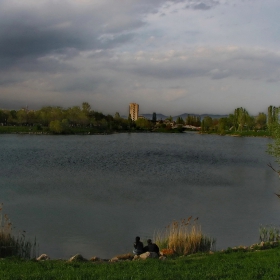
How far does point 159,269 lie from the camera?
7.19m

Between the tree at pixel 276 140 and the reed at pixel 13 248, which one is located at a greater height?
the tree at pixel 276 140

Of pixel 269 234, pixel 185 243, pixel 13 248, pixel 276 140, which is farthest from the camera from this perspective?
pixel 276 140

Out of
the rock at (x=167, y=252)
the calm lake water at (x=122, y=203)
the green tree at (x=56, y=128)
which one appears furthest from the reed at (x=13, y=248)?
the green tree at (x=56, y=128)

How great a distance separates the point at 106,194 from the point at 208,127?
128 metres

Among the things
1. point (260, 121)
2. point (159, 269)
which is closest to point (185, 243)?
point (159, 269)

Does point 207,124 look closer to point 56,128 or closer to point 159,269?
point 56,128

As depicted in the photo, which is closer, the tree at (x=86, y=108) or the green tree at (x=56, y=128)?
the green tree at (x=56, y=128)

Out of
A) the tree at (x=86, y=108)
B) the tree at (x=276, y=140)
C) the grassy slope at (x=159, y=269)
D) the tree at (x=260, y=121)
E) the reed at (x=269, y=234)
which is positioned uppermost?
the tree at (x=86, y=108)

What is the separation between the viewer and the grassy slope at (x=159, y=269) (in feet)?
21.4

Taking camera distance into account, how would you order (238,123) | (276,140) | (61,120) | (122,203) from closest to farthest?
(276,140) → (122,203) → (61,120) → (238,123)

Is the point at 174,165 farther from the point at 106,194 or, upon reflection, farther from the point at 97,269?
the point at 97,269

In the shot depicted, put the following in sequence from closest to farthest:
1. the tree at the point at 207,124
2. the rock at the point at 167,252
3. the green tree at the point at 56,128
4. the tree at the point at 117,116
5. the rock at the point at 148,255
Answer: the rock at the point at 148,255
the rock at the point at 167,252
the green tree at the point at 56,128
the tree at the point at 207,124
the tree at the point at 117,116

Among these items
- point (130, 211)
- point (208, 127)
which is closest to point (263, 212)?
point (130, 211)

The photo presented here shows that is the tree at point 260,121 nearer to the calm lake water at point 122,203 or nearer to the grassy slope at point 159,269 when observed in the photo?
the calm lake water at point 122,203
